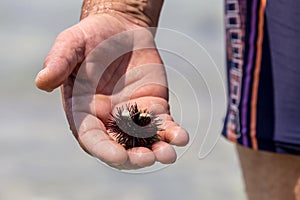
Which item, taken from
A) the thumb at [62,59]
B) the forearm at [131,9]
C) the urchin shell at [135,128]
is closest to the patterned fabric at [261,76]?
the forearm at [131,9]

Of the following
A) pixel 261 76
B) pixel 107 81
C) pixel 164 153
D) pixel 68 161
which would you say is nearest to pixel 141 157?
pixel 164 153

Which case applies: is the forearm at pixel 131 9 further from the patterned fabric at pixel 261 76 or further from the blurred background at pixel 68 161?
the blurred background at pixel 68 161

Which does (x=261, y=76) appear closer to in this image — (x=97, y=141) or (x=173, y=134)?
(x=173, y=134)

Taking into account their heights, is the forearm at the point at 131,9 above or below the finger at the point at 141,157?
above

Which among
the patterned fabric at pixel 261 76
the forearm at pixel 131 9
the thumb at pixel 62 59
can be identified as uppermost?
the thumb at pixel 62 59

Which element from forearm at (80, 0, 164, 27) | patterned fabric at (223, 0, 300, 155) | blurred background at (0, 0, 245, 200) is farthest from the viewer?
blurred background at (0, 0, 245, 200)

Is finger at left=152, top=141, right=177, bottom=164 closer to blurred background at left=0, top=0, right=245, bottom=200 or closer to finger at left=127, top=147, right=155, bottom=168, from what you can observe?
finger at left=127, top=147, right=155, bottom=168

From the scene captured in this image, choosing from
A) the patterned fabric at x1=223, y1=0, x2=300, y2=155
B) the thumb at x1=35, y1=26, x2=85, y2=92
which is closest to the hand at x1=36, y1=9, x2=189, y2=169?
the thumb at x1=35, y1=26, x2=85, y2=92
